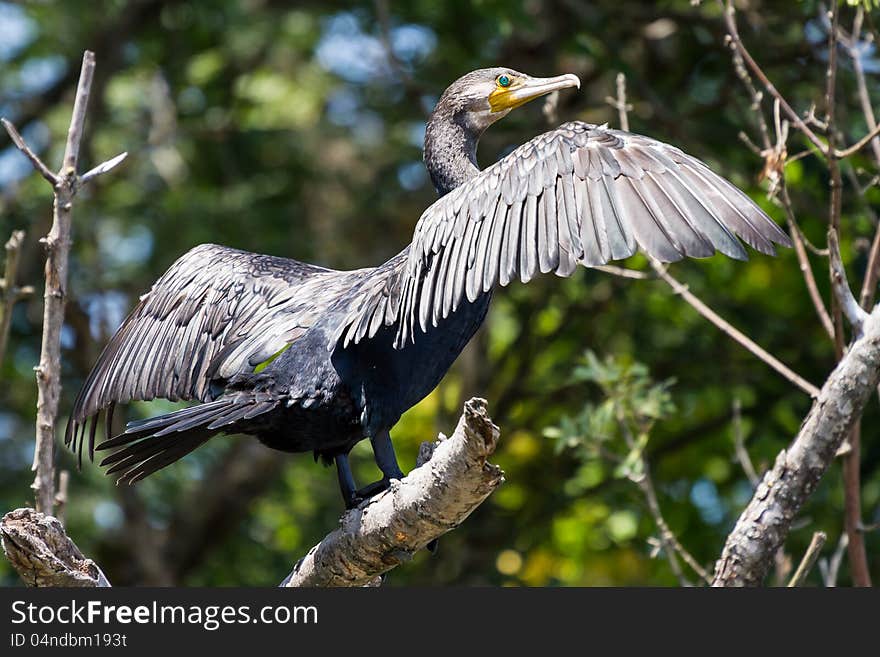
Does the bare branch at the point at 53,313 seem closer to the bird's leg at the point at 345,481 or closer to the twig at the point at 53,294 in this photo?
the twig at the point at 53,294

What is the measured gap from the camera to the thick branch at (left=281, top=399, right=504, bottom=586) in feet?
10.7

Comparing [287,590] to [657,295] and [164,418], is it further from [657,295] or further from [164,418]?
[657,295]

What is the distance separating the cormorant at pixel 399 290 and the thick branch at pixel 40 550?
1.32ft

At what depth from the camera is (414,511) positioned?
→ 3576 mm

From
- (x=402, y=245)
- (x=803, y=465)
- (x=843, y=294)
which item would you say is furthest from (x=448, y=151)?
(x=402, y=245)

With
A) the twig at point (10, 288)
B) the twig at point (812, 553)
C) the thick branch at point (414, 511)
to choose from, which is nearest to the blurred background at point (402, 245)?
the twig at point (10, 288)

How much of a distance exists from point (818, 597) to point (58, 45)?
605 centimetres

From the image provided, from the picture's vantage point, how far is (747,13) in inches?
273

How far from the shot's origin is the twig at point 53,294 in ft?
12.7

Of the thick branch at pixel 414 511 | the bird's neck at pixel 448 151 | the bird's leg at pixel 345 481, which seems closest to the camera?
the thick branch at pixel 414 511

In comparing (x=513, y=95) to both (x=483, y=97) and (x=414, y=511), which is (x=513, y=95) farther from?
(x=414, y=511)

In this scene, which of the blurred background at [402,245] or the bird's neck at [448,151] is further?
the blurred background at [402,245]

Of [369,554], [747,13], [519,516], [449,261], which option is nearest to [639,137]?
[449,261]

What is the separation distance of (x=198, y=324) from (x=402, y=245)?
3977mm
